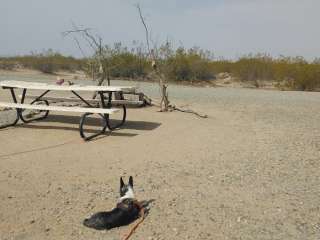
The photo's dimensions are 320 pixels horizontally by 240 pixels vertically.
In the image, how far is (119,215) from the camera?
3.66m

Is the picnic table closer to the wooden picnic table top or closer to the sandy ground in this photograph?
the wooden picnic table top

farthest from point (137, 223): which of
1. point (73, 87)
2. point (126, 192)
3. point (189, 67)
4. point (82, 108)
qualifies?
point (189, 67)

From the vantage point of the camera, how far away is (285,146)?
6.79 metres

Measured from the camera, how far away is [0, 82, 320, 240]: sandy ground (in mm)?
3656

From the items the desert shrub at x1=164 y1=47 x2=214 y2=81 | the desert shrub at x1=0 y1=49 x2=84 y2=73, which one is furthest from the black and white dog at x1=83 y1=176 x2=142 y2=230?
the desert shrub at x1=0 y1=49 x2=84 y2=73

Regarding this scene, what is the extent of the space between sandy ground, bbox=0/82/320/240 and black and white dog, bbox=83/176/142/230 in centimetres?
7

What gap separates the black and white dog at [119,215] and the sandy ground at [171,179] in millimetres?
65

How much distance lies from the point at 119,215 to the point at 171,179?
1.32 meters

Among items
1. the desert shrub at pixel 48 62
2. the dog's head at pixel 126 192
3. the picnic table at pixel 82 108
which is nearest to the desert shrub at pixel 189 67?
the desert shrub at pixel 48 62

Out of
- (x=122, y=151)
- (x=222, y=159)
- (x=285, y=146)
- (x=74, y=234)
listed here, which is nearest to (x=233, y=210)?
(x=74, y=234)

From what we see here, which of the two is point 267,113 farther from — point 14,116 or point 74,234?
point 74,234

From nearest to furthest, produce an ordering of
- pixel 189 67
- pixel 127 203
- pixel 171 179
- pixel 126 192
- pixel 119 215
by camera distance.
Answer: pixel 119 215
pixel 127 203
pixel 126 192
pixel 171 179
pixel 189 67

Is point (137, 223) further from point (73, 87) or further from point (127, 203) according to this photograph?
point (73, 87)

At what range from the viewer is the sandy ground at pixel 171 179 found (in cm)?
366
